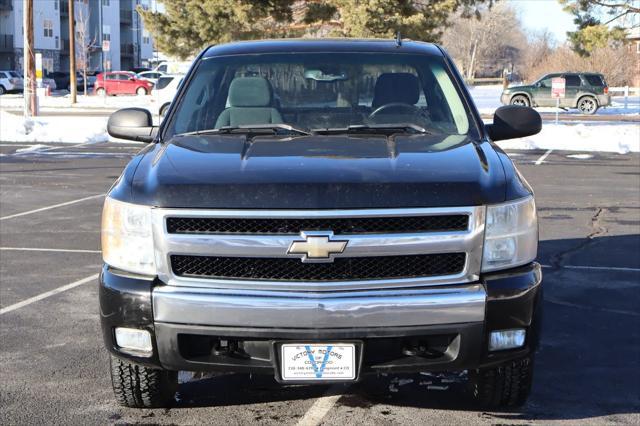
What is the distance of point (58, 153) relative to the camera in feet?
65.7

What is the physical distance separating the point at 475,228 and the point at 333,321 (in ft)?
2.35

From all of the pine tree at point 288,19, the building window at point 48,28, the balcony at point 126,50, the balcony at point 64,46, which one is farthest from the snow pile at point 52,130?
the balcony at point 126,50

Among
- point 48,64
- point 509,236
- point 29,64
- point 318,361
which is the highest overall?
point 509,236

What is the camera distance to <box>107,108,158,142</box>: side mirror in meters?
5.61

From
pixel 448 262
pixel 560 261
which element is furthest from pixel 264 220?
pixel 560 261

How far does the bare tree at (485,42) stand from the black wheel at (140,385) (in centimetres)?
A: 8210

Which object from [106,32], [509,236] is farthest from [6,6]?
[509,236]

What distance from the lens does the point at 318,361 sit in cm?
395

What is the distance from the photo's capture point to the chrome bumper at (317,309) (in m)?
3.85

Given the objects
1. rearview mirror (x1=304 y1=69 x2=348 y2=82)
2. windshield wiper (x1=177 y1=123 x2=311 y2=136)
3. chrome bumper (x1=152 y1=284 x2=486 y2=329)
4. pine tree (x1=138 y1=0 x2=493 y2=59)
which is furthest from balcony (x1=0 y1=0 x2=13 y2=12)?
chrome bumper (x1=152 y1=284 x2=486 y2=329)

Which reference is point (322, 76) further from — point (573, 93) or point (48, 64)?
point (48, 64)

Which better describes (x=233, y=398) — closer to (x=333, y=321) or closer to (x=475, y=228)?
(x=333, y=321)

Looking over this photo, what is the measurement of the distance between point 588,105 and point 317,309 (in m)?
36.4

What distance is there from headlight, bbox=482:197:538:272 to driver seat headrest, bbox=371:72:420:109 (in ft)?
4.89
